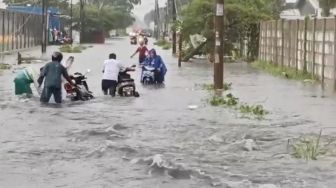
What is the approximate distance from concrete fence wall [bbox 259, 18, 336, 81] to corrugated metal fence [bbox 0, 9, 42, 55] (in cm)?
1788

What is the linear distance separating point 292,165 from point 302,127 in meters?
4.02

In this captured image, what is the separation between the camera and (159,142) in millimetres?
11961

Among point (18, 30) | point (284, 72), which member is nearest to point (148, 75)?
point (284, 72)

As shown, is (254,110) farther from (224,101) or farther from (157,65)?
(157,65)

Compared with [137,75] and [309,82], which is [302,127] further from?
[137,75]

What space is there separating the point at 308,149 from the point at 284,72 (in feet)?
61.8

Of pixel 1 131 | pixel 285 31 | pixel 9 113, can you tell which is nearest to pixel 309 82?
pixel 285 31

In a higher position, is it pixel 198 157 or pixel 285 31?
pixel 285 31

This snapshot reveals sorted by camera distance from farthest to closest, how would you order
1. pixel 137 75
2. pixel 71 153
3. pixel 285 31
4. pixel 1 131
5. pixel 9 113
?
pixel 285 31 → pixel 137 75 → pixel 9 113 → pixel 1 131 → pixel 71 153

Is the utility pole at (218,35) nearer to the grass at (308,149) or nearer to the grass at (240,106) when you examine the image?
the grass at (240,106)

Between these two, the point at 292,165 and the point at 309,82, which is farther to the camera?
the point at 309,82

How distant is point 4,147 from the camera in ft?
37.5

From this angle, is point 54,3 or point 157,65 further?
point 54,3

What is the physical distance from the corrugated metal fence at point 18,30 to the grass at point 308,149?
3683cm
